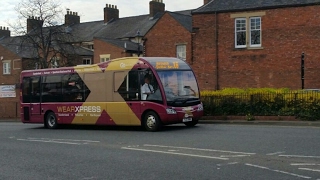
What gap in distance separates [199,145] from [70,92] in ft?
32.9

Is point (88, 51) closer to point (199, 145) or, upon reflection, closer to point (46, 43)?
point (46, 43)

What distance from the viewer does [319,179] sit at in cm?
814

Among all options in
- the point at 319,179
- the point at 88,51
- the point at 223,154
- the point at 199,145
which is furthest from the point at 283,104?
the point at 88,51

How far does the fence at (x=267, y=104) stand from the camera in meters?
19.5

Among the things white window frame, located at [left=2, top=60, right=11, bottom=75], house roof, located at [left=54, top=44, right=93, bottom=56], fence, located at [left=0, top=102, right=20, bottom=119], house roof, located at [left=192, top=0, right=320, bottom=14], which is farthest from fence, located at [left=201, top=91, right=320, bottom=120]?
white window frame, located at [left=2, top=60, right=11, bottom=75]

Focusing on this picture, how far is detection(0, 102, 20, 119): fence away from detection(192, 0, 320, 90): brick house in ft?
65.0

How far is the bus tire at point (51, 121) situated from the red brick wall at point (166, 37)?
56.1ft

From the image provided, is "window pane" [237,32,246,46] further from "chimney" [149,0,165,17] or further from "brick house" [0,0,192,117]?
"chimney" [149,0,165,17]

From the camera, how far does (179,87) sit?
1836cm

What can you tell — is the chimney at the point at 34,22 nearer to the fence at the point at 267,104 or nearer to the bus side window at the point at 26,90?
the bus side window at the point at 26,90

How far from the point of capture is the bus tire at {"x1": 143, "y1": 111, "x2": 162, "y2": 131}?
17.9 meters

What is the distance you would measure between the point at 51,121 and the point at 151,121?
22.2ft

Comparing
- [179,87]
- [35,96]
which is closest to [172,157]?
[179,87]

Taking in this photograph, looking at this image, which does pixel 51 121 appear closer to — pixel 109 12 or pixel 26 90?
pixel 26 90
